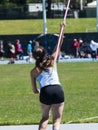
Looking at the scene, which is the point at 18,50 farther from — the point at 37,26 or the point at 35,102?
the point at 35,102

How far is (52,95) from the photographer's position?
8875 mm

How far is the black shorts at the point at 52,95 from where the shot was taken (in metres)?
8.88

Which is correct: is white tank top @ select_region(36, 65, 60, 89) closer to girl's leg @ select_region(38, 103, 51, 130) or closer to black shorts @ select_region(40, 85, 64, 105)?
black shorts @ select_region(40, 85, 64, 105)

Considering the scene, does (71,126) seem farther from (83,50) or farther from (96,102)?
(83,50)

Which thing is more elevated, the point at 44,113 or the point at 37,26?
the point at 44,113

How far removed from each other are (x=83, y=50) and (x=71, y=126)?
113 ft

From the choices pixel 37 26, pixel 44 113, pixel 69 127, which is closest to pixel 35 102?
pixel 69 127

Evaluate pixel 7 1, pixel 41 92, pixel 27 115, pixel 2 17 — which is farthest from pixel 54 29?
pixel 41 92

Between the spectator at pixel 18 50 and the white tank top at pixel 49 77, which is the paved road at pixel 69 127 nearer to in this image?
the white tank top at pixel 49 77

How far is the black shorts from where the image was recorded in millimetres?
8875

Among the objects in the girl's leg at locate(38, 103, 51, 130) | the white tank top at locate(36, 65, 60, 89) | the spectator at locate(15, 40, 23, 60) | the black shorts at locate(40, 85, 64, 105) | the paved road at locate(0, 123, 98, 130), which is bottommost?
the spectator at locate(15, 40, 23, 60)

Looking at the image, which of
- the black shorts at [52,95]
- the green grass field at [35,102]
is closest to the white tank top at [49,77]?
the black shorts at [52,95]

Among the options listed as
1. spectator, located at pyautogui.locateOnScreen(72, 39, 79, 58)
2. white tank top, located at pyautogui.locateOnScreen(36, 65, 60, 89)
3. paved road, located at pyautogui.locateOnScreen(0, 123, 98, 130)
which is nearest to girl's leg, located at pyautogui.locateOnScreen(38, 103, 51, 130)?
white tank top, located at pyautogui.locateOnScreen(36, 65, 60, 89)

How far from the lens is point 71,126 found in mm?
11320
